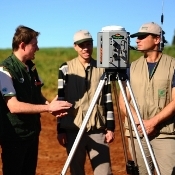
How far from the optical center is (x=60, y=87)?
5090mm

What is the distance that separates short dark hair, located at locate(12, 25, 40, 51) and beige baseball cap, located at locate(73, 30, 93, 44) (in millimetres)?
491

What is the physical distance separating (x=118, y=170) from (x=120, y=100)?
A: 2.70 metres

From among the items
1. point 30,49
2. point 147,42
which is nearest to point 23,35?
point 30,49

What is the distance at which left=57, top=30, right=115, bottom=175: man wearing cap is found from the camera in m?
5.09

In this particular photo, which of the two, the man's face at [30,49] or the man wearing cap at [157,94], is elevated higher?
the man's face at [30,49]

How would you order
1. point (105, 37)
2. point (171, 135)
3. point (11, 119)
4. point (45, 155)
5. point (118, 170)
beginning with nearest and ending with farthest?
point (105, 37) → point (11, 119) → point (171, 135) → point (118, 170) → point (45, 155)

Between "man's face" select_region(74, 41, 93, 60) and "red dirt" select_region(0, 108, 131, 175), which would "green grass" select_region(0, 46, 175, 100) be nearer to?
"red dirt" select_region(0, 108, 131, 175)

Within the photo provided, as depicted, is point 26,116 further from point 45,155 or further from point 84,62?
point 45,155

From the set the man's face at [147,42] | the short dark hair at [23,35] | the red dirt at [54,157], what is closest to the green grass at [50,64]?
the red dirt at [54,157]

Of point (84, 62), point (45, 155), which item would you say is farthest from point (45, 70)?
point (84, 62)

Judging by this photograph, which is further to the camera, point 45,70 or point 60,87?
point 45,70

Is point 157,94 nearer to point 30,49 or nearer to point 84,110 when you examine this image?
point 84,110

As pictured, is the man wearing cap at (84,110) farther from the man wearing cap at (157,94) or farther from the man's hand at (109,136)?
the man wearing cap at (157,94)

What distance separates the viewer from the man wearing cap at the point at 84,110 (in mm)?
5086
